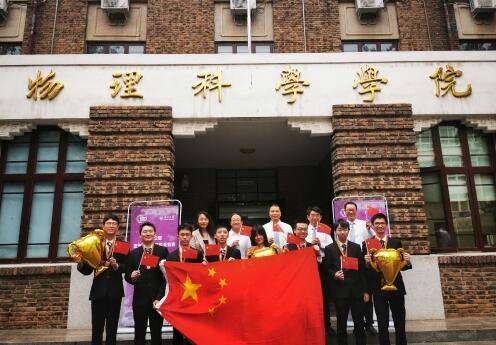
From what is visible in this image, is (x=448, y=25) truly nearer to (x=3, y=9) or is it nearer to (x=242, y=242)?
(x=242, y=242)

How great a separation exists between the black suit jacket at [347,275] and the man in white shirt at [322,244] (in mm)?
344

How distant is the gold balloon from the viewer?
16.2 ft

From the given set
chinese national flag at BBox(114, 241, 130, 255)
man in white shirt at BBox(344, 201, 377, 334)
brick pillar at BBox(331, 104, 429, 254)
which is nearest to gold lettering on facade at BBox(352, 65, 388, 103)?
brick pillar at BBox(331, 104, 429, 254)

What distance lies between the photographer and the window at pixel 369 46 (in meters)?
11.1

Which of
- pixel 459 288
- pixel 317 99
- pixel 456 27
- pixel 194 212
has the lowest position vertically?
pixel 459 288

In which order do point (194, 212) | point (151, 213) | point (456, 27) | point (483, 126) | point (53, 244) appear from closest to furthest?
point (151, 213) < point (53, 244) < point (483, 126) < point (456, 27) < point (194, 212)

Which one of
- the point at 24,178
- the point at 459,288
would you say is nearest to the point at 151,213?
the point at 24,178

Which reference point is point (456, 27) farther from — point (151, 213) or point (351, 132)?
point (151, 213)

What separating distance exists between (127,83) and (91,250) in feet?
14.4

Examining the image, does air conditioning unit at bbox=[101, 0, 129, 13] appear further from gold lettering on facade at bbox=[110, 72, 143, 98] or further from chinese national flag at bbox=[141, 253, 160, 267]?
chinese national flag at bbox=[141, 253, 160, 267]

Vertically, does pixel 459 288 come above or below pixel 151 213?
below

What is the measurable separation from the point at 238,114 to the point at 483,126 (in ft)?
16.6

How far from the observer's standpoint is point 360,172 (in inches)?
320

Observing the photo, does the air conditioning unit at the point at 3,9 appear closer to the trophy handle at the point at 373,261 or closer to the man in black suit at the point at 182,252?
the man in black suit at the point at 182,252
